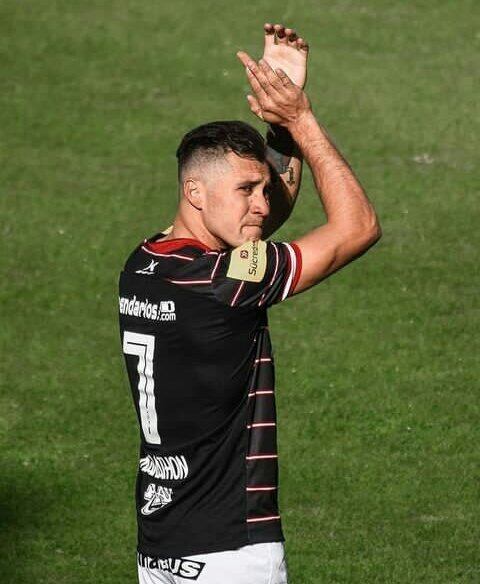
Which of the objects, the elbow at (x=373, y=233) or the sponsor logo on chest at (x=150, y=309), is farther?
the sponsor logo on chest at (x=150, y=309)

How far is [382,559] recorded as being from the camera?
384 inches

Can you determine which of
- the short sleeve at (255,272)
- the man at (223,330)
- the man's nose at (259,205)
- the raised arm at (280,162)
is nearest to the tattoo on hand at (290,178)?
the raised arm at (280,162)

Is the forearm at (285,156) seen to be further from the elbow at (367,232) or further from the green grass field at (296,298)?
the green grass field at (296,298)

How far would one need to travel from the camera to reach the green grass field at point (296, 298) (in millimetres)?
10375

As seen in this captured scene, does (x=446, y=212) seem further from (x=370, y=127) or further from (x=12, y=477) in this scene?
(x=12, y=477)

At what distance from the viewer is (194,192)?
582 cm

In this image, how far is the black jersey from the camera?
565 centimetres

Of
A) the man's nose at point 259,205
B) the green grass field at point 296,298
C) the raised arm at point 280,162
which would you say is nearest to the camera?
the man's nose at point 259,205

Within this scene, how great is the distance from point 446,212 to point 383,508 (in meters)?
7.11

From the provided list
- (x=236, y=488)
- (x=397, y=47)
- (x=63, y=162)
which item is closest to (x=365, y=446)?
(x=236, y=488)

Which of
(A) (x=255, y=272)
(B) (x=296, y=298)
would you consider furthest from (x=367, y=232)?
(B) (x=296, y=298)

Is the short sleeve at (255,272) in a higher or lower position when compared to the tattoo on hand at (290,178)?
lower

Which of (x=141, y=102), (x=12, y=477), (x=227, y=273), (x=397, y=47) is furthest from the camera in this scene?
(x=397, y=47)

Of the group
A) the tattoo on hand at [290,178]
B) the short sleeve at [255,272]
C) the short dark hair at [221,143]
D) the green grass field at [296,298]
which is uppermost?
the short dark hair at [221,143]
